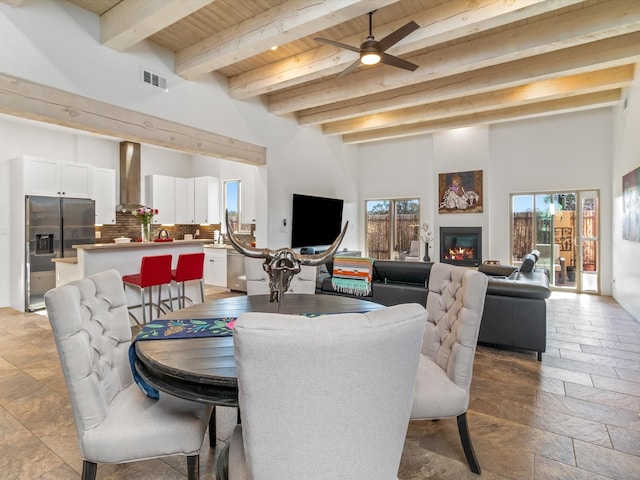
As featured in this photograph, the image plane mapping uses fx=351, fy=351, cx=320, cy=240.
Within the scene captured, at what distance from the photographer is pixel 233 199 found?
7289 millimetres

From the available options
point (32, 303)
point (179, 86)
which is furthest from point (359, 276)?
point (32, 303)

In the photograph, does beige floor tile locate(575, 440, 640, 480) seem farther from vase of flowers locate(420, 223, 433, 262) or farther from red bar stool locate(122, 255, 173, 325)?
vase of flowers locate(420, 223, 433, 262)

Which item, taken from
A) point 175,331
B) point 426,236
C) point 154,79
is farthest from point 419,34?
point 426,236

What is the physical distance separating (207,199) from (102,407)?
6550mm

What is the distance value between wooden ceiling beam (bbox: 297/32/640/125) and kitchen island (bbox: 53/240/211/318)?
145 inches

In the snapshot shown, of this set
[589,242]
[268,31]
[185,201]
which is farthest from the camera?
[185,201]

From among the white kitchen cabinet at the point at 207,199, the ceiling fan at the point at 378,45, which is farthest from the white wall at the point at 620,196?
the white kitchen cabinet at the point at 207,199

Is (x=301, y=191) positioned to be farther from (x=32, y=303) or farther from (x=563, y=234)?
(x=563, y=234)

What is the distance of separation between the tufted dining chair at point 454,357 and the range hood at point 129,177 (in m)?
6.44

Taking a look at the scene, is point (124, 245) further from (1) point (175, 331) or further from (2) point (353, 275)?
(1) point (175, 331)

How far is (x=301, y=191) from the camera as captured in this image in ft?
22.0

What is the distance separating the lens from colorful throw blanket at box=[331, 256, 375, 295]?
13.0 feet

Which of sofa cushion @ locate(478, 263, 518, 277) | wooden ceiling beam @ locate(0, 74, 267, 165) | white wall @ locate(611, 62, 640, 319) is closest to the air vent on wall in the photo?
wooden ceiling beam @ locate(0, 74, 267, 165)

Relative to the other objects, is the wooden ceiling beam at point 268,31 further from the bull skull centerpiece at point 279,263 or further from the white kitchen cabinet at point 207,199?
the white kitchen cabinet at point 207,199
